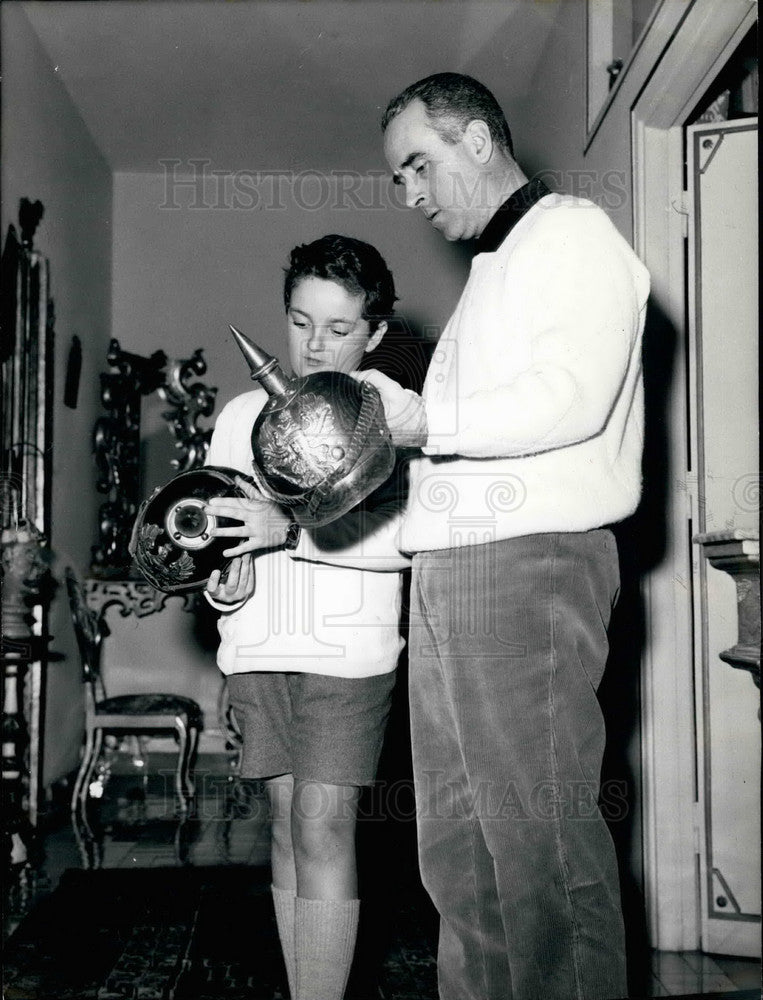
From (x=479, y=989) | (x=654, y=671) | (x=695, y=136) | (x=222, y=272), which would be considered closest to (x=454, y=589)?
(x=479, y=989)

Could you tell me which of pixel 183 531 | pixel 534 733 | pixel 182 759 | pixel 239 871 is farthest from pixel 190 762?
pixel 534 733

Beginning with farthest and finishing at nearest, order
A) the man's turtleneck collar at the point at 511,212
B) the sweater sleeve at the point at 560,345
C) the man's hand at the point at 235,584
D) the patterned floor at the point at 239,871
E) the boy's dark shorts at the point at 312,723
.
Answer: the patterned floor at the point at 239,871 < the man's hand at the point at 235,584 < the boy's dark shorts at the point at 312,723 < the man's turtleneck collar at the point at 511,212 < the sweater sleeve at the point at 560,345

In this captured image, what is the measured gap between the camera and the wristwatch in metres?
1.53

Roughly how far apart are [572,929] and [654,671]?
1.33m

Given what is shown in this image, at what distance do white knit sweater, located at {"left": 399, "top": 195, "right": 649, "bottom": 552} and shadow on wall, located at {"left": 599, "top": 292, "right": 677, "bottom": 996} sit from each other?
1114mm

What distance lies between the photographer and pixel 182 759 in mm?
3531

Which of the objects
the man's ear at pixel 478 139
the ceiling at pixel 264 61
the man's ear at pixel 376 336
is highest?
the ceiling at pixel 264 61

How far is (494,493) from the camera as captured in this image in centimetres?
124

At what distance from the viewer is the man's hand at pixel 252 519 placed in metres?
1.50

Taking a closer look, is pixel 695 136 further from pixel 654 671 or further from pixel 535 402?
pixel 535 402

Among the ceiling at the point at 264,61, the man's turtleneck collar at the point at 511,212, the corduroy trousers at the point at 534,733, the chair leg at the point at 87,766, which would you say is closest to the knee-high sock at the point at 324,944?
the corduroy trousers at the point at 534,733

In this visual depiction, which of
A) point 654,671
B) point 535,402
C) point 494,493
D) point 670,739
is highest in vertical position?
point 535,402

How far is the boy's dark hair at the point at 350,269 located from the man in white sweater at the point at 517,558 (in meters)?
0.27

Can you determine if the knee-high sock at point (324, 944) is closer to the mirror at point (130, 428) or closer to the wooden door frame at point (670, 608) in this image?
the wooden door frame at point (670, 608)
